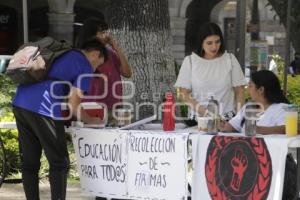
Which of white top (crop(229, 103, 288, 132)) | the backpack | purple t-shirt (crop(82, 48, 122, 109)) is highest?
the backpack

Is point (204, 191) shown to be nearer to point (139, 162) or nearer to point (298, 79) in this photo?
point (139, 162)

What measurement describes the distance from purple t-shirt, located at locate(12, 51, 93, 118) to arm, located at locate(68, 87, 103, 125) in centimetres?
7

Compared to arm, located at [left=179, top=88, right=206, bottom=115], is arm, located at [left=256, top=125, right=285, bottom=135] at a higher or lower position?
lower

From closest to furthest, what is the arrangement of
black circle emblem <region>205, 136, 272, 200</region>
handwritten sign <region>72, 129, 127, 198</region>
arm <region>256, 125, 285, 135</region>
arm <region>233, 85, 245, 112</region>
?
black circle emblem <region>205, 136, 272, 200</region>, arm <region>256, 125, 285, 135</region>, handwritten sign <region>72, 129, 127, 198</region>, arm <region>233, 85, 245, 112</region>

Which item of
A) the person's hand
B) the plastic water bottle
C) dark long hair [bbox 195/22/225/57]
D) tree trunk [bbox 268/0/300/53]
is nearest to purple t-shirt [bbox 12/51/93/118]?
the person's hand

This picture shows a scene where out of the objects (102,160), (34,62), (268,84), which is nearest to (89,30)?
(34,62)

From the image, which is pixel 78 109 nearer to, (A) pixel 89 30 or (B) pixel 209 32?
(A) pixel 89 30

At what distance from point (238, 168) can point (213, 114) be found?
0.51m

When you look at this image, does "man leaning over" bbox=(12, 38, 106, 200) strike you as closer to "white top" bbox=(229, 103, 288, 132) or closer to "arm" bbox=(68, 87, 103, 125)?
"arm" bbox=(68, 87, 103, 125)

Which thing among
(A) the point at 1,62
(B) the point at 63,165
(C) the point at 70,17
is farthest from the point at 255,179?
(C) the point at 70,17

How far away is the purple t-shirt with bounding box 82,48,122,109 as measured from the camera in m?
5.83

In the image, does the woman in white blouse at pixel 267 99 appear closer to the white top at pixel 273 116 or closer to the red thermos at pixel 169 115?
the white top at pixel 273 116

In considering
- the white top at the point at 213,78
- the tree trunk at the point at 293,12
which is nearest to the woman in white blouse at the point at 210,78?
the white top at the point at 213,78

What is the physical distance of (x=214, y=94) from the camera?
5816 millimetres
